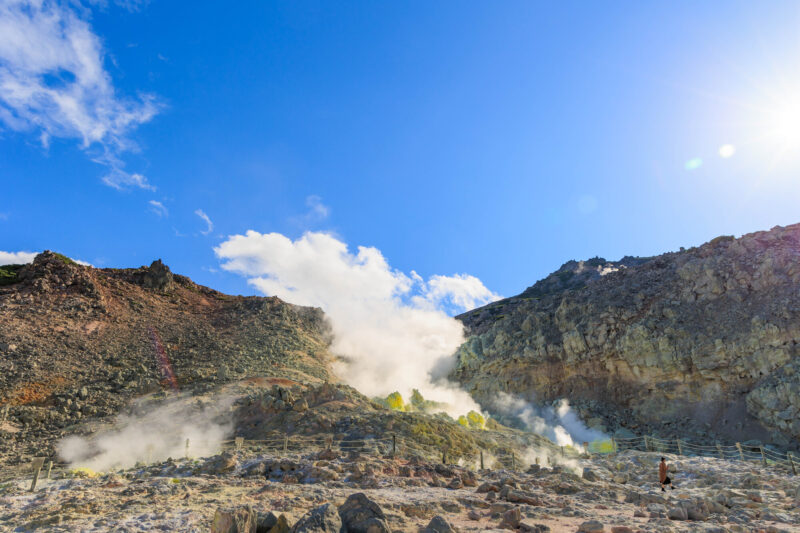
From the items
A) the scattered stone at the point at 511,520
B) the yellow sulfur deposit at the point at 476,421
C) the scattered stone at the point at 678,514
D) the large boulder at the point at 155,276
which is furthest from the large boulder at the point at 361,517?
the large boulder at the point at 155,276

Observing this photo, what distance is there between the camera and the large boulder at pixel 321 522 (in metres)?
5.35

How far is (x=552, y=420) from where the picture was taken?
35.9 meters

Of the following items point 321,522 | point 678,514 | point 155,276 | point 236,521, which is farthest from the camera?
point 155,276

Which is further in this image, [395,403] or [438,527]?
[395,403]

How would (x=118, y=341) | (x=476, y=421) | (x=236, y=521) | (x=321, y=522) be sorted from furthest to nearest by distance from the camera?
(x=118, y=341) → (x=476, y=421) → (x=236, y=521) → (x=321, y=522)

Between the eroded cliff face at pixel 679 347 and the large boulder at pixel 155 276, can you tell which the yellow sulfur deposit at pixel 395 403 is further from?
the large boulder at pixel 155 276

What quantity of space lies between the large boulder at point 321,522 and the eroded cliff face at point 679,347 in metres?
30.6

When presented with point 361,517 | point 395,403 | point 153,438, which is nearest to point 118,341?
point 153,438

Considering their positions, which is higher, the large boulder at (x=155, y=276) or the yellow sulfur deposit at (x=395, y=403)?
the large boulder at (x=155, y=276)

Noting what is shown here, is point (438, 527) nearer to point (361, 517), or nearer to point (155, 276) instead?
point (361, 517)

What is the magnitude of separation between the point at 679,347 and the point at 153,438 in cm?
3322

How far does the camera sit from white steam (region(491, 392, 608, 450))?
31.9 metres

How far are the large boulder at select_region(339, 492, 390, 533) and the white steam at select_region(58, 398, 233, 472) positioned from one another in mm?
12497

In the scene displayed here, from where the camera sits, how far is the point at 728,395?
30.0 m
